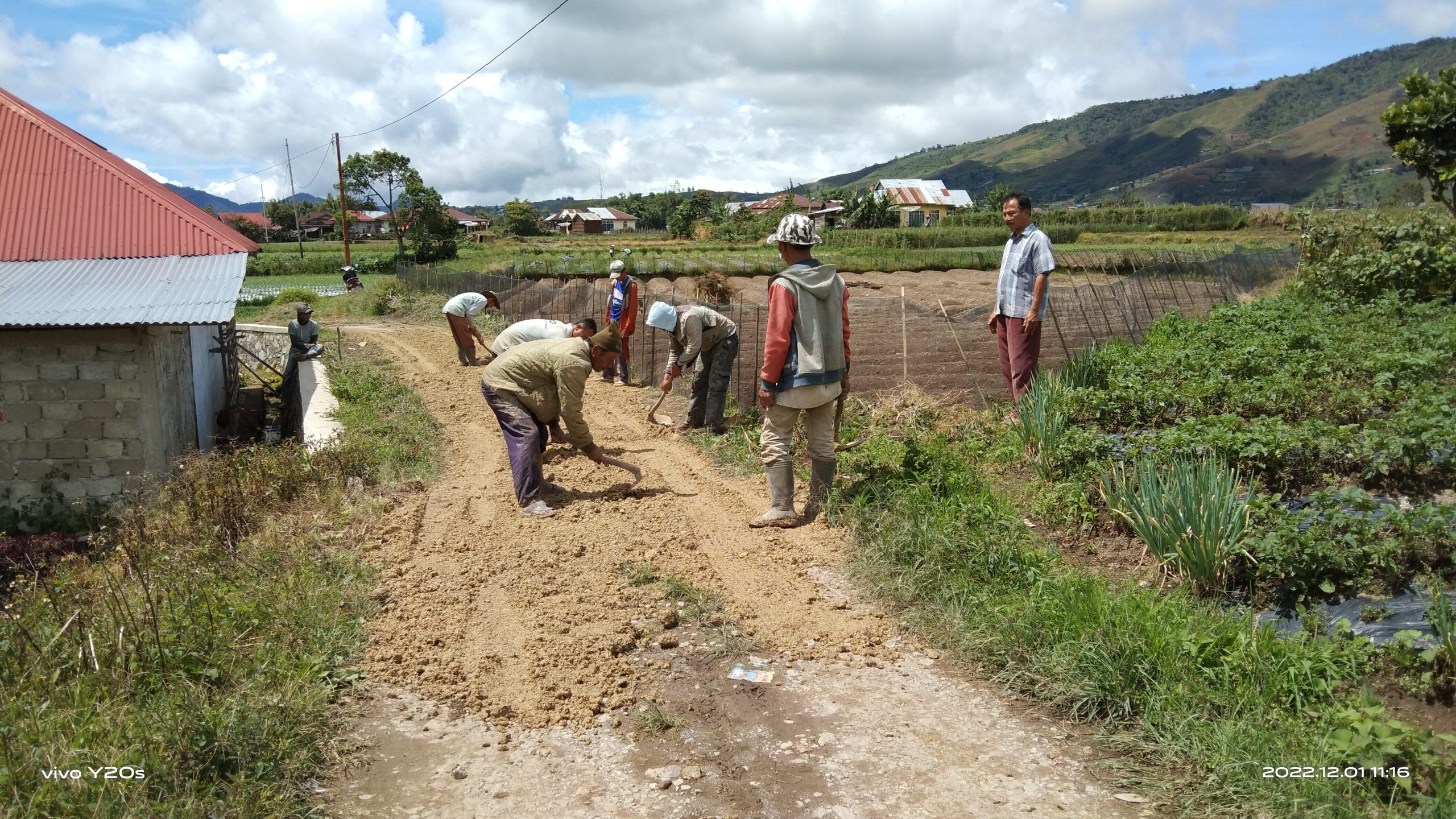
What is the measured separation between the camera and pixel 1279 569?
368 centimetres

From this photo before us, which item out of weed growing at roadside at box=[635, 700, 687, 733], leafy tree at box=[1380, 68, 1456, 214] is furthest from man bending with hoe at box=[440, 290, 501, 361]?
leafy tree at box=[1380, 68, 1456, 214]

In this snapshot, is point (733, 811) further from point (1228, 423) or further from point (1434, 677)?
point (1228, 423)

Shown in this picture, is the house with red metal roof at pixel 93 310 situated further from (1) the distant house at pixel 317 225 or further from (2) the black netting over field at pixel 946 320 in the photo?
(1) the distant house at pixel 317 225

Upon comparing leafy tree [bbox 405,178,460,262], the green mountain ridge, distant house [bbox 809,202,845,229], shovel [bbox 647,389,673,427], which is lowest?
shovel [bbox 647,389,673,427]

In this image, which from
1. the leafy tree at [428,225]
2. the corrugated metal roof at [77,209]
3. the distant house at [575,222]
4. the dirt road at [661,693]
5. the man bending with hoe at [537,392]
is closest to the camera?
the dirt road at [661,693]

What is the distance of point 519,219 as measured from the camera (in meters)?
75.7

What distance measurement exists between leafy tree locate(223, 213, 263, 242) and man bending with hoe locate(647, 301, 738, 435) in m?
68.2

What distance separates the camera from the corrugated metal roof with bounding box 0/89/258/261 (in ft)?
35.4

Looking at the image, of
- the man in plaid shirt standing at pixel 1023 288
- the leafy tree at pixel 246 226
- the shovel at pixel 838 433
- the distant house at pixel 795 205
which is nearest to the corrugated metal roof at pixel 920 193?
the distant house at pixel 795 205

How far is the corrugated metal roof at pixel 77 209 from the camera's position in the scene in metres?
10.8

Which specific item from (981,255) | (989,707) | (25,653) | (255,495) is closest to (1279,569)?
(989,707)

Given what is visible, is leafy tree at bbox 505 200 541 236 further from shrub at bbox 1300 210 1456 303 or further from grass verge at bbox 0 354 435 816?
grass verge at bbox 0 354 435 816

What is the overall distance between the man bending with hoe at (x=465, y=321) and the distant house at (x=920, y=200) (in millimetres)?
64842

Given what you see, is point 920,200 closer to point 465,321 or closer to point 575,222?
point 575,222
